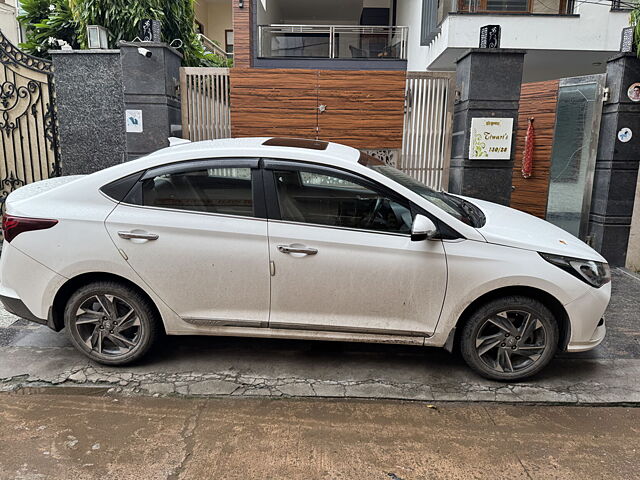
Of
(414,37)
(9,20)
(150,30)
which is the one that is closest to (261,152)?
(150,30)

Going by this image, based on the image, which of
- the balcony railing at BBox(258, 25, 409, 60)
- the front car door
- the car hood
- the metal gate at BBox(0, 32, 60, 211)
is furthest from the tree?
the balcony railing at BBox(258, 25, 409, 60)

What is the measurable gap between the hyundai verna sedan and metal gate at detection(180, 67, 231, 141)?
3.29m

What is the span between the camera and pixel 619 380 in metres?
3.84

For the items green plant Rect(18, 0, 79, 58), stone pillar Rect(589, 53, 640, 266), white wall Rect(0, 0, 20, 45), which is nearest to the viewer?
stone pillar Rect(589, 53, 640, 266)

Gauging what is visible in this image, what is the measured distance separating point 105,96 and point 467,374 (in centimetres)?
572

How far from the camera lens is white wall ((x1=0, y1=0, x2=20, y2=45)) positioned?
610 inches

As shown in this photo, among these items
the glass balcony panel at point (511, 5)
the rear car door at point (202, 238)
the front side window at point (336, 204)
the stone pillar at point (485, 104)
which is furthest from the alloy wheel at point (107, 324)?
the glass balcony panel at point (511, 5)

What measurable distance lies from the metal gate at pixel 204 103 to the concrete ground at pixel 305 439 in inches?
170

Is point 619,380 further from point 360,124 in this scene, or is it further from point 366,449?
point 360,124

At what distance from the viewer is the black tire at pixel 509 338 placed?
11.8ft

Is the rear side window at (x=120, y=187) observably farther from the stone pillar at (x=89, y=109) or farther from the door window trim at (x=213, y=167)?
the stone pillar at (x=89, y=109)

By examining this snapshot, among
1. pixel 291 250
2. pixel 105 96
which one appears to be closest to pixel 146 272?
pixel 291 250

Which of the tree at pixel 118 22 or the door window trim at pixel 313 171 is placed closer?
the door window trim at pixel 313 171

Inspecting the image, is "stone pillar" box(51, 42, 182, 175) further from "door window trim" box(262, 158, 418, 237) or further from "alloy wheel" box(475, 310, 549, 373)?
"alloy wheel" box(475, 310, 549, 373)
